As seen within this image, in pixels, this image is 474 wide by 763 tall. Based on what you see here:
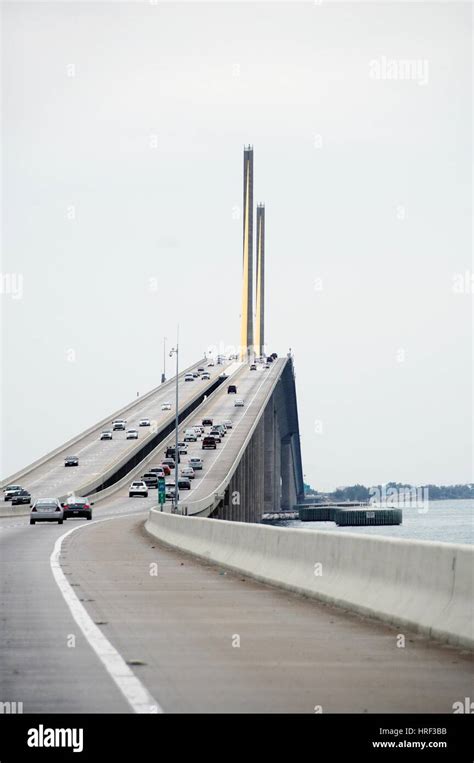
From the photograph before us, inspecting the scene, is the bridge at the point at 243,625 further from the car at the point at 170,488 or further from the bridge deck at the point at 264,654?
the car at the point at 170,488

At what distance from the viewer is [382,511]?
170625mm

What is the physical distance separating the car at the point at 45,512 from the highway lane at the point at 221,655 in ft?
122

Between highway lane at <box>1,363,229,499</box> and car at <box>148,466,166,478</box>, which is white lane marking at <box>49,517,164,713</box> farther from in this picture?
car at <box>148,466,166,478</box>

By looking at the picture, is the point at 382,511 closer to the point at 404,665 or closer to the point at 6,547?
the point at 6,547

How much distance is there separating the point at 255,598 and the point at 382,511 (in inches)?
6081

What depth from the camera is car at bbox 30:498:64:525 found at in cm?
5753

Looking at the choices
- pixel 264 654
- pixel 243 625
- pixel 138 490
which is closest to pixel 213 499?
pixel 138 490

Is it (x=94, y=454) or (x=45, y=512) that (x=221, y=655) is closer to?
(x=45, y=512)

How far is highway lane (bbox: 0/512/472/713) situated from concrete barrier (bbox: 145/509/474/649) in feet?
0.79

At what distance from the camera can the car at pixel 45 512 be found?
57531mm

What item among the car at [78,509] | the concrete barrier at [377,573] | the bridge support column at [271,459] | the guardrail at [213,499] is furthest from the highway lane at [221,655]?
the bridge support column at [271,459]

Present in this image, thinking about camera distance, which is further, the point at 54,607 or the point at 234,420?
the point at 234,420

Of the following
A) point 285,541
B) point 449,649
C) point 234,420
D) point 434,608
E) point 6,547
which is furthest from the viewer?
point 234,420
